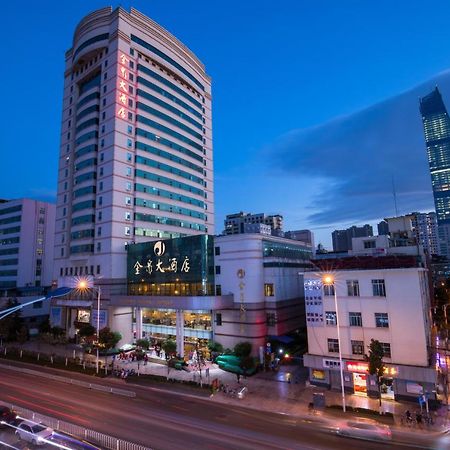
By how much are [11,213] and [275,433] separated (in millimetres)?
121179

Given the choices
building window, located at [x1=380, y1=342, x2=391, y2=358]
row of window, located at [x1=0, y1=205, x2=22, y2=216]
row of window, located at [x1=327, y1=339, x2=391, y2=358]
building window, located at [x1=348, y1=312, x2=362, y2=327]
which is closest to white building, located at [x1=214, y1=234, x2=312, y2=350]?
row of window, located at [x1=327, y1=339, x2=391, y2=358]

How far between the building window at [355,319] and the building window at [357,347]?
2031mm

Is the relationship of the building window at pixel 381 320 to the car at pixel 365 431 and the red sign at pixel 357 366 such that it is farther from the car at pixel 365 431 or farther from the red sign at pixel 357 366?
the car at pixel 365 431

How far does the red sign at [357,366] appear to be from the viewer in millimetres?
38562

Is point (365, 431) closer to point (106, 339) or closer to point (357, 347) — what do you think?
point (357, 347)

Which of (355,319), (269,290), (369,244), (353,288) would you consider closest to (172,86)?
(269,290)

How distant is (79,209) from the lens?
80.6m

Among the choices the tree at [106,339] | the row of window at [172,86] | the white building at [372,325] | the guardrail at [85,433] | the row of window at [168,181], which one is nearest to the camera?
the guardrail at [85,433]

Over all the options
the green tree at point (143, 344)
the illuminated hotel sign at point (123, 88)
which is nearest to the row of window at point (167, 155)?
the illuminated hotel sign at point (123, 88)

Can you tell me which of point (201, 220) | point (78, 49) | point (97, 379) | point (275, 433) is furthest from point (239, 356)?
point (78, 49)

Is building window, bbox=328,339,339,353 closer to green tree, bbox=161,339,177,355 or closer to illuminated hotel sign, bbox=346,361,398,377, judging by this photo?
illuminated hotel sign, bbox=346,361,398,377

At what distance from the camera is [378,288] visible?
40188 millimetres

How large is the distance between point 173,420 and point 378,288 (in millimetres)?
26630

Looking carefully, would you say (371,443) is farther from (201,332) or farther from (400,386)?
(201,332)
